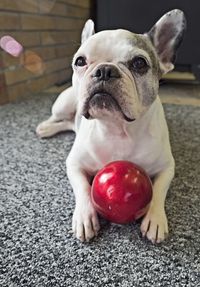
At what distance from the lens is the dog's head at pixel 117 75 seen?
2.66ft

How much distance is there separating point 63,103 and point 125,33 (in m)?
0.66

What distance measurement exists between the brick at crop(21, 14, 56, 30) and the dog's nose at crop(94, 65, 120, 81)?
163 centimetres

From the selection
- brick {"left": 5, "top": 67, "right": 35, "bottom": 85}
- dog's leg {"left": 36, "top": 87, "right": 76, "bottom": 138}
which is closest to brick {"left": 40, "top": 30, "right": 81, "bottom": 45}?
brick {"left": 5, "top": 67, "right": 35, "bottom": 85}

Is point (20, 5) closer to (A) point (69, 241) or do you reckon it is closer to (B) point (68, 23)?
(B) point (68, 23)

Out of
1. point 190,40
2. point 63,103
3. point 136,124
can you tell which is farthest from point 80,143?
point 190,40

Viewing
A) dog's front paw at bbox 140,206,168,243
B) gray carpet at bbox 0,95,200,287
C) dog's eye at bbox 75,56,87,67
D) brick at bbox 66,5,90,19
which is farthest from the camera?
brick at bbox 66,5,90,19

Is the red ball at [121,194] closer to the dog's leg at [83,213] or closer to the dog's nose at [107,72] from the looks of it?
the dog's leg at [83,213]

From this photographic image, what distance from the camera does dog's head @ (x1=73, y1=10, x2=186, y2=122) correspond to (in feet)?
2.66

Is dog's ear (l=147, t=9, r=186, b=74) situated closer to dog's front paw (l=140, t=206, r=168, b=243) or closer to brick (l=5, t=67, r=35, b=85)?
dog's front paw (l=140, t=206, r=168, b=243)

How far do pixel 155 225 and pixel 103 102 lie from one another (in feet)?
1.15

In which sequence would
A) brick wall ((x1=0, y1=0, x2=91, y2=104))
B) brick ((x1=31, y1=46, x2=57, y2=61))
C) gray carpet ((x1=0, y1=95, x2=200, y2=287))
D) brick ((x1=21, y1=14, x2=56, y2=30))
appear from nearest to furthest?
gray carpet ((x1=0, y1=95, x2=200, y2=287)) < brick wall ((x1=0, y1=0, x2=91, y2=104)) < brick ((x1=21, y1=14, x2=56, y2=30)) < brick ((x1=31, y1=46, x2=57, y2=61))

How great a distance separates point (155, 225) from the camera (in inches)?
A: 30.7

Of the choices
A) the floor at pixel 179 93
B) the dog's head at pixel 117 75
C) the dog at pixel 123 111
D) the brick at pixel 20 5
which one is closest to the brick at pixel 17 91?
the floor at pixel 179 93

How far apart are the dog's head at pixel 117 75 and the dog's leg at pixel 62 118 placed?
518mm
